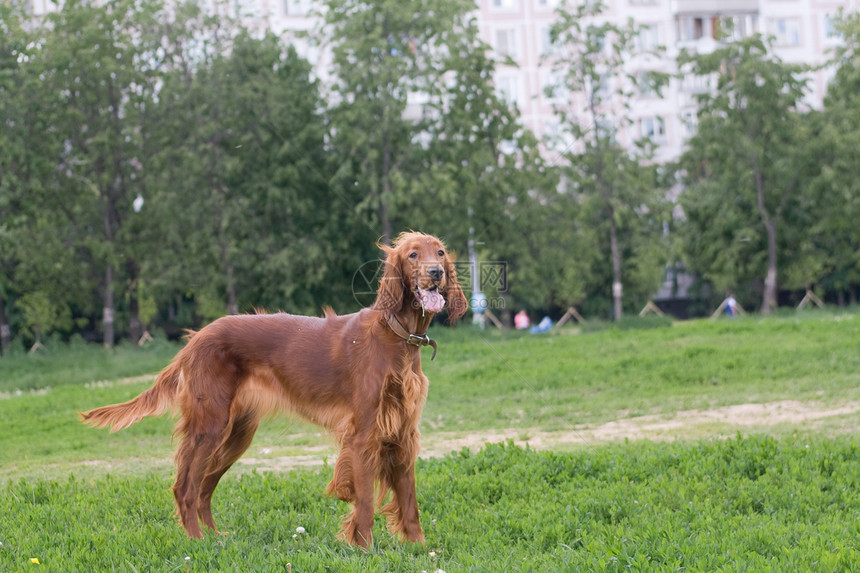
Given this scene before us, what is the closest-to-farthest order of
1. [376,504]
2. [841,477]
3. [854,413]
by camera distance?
[376,504], [841,477], [854,413]

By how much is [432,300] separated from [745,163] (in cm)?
2895

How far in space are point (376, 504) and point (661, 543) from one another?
179 centimetres

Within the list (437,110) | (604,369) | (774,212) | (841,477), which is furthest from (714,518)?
(774,212)

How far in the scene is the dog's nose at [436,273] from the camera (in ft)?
17.4

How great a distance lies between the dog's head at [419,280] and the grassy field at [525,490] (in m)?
1.21

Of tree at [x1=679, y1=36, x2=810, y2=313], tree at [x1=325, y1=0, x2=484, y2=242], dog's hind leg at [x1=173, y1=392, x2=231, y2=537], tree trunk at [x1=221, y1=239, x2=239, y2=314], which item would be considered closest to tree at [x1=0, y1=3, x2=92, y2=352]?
tree trunk at [x1=221, y1=239, x2=239, y2=314]

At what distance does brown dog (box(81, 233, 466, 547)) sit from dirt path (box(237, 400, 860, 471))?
3.23 meters

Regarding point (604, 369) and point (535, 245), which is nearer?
point (604, 369)

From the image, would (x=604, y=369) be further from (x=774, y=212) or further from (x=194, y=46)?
(x=774, y=212)

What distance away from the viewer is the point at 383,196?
23.0 meters

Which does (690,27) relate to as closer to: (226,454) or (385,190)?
(385,190)

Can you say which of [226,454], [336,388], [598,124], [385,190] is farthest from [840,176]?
[226,454]

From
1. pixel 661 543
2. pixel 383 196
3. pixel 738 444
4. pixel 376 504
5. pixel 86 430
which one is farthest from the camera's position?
pixel 383 196

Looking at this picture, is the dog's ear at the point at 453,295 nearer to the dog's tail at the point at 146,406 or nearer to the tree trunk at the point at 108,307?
the dog's tail at the point at 146,406
